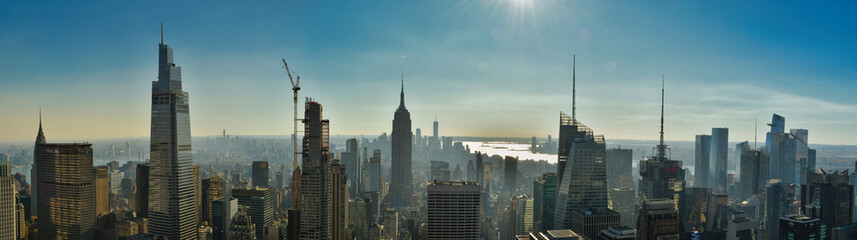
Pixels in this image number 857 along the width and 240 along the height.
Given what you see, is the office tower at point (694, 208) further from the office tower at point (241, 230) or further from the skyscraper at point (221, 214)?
the skyscraper at point (221, 214)

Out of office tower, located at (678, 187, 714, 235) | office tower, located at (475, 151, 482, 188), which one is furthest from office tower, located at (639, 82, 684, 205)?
office tower, located at (475, 151, 482, 188)

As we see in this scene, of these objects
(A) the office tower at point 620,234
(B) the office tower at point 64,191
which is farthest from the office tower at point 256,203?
(A) the office tower at point 620,234

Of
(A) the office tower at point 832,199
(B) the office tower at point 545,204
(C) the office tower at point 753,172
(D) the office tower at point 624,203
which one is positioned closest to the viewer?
(A) the office tower at point 832,199

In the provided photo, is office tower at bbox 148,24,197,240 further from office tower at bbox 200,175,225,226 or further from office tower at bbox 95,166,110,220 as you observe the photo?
office tower at bbox 200,175,225,226

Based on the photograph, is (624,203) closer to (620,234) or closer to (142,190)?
(620,234)

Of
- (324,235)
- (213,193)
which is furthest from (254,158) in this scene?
(324,235)

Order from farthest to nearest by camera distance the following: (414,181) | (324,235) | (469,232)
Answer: (414,181)
(469,232)
(324,235)

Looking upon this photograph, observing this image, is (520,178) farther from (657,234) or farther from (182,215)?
(182,215)
